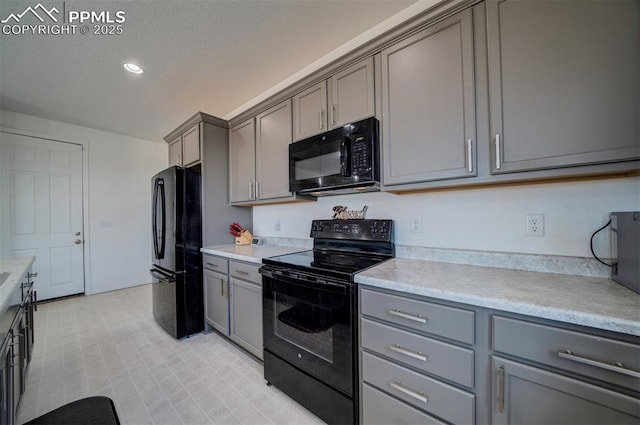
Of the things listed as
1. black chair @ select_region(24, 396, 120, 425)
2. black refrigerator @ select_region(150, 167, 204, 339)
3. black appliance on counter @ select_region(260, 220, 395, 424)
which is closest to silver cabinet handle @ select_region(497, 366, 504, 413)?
black appliance on counter @ select_region(260, 220, 395, 424)

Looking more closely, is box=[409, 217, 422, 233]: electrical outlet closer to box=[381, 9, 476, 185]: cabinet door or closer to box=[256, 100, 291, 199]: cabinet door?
box=[381, 9, 476, 185]: cabinet door

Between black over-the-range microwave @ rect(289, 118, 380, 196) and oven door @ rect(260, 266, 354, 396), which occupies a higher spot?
black over-the-range microwave @ rect(289, 118, 380, 196)

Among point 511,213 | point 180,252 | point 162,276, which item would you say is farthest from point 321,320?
point 162,276

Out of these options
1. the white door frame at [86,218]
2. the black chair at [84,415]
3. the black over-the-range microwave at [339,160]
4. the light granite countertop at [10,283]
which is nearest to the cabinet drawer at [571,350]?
the black over-the-range microwave at [339,160]

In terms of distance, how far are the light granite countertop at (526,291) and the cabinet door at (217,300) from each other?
5.03ft

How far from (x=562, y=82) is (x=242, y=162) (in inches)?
98.0

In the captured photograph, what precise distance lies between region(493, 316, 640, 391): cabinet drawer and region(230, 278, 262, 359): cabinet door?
5.08ft

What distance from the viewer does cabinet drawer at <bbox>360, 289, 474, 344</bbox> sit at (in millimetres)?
991

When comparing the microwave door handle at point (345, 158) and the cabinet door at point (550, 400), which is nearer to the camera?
the cabinet door at point (550, 400)

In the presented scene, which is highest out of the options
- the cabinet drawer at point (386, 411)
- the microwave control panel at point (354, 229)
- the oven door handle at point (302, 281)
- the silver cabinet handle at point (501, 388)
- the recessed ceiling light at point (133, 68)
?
the recessed ceiling light at point (133, 68)

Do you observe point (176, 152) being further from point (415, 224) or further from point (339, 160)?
point (415, 224)

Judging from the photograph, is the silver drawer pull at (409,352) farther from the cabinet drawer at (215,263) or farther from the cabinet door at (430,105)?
the cabinet drawer at (215,263)

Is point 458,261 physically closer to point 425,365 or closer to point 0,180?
point 425,365

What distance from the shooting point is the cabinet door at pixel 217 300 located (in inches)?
89.4
